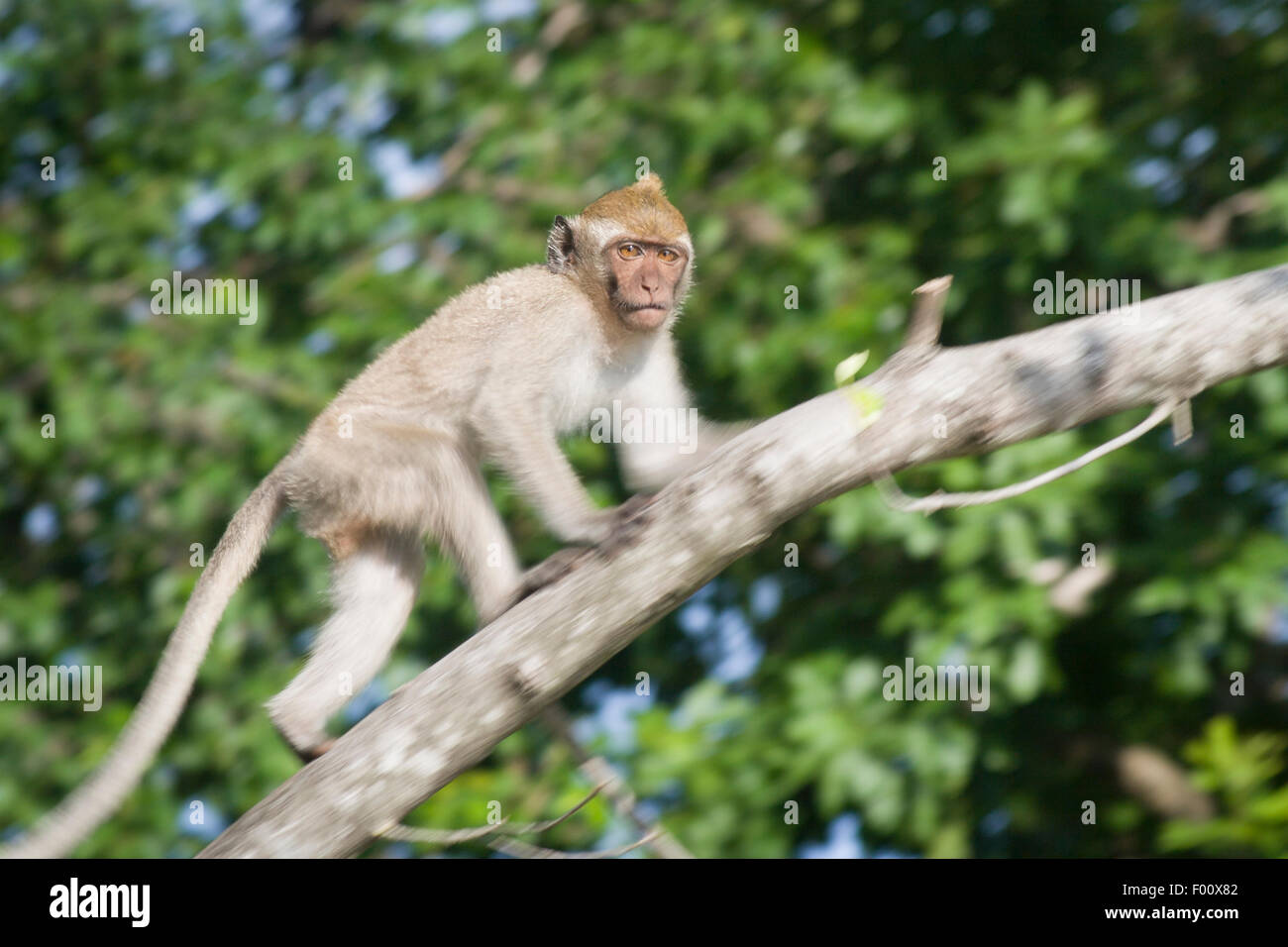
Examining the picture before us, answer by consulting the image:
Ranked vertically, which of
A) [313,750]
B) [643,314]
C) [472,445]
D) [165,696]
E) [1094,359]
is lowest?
[313,750]

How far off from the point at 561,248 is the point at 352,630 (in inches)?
72.1

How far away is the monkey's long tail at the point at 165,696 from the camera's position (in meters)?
4.10

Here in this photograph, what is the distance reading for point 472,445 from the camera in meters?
5.41

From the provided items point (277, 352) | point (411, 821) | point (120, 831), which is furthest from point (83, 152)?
point (411, 821)

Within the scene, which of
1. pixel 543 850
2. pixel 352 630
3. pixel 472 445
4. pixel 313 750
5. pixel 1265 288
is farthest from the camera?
pixel 472 445

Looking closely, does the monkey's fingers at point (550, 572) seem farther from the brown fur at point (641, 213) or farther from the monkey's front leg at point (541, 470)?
the brown fur at point (641, 213)

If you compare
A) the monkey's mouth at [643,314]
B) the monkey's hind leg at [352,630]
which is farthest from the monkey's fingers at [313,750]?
the monkey's mouth at [643,314]

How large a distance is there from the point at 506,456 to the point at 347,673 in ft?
3.31

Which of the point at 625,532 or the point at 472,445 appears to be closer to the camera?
the point at 625,532

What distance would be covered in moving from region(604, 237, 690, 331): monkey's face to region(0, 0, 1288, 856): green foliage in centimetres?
123

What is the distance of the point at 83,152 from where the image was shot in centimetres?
884

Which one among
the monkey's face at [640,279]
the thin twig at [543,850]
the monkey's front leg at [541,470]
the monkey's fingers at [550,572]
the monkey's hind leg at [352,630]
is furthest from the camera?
the monkey's face at [640,279]

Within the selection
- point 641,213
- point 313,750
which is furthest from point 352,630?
point 641,213

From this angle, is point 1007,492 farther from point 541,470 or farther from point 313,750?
point 313,750
